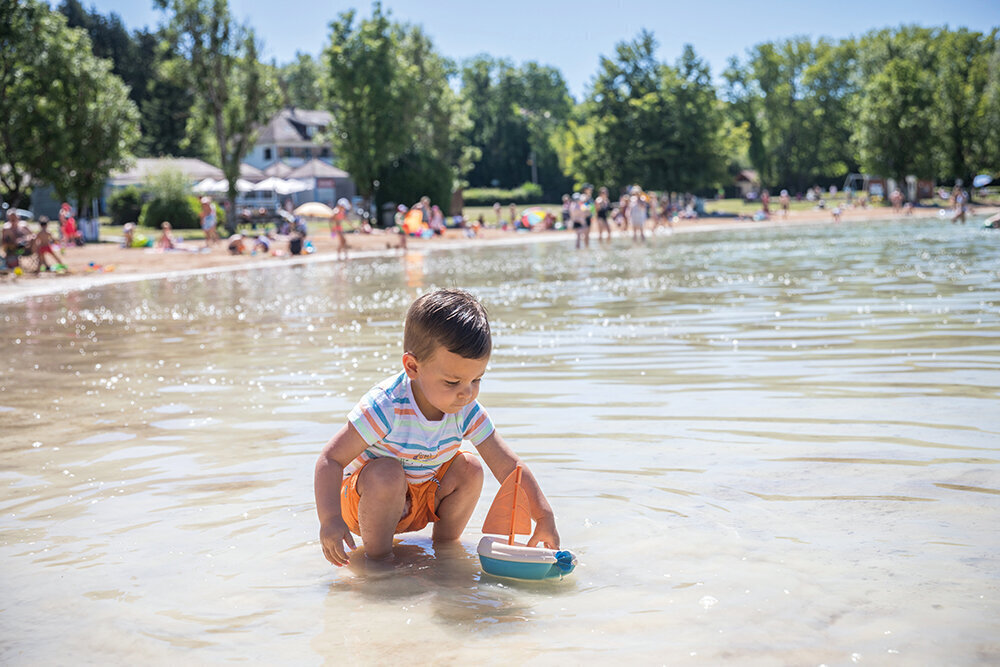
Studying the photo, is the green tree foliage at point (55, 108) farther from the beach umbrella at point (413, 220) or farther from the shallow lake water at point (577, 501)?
the shallow lake water at point (577, 501)

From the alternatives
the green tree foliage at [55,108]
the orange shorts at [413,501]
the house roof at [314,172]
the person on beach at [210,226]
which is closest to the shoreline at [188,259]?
the person on beach at [210,226]

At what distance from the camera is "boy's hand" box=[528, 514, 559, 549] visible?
11.5 ft

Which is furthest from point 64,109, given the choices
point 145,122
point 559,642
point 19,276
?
point 145,122

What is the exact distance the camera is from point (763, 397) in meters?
6.42

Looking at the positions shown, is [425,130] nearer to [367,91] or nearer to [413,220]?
[367,91]

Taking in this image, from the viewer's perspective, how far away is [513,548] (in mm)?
3354

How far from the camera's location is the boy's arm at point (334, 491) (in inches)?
133

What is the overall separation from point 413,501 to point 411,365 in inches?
24.2

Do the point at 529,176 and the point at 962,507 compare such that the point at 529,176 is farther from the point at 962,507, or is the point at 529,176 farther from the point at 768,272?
the point at 962,507

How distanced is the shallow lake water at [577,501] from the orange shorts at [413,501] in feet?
0.41

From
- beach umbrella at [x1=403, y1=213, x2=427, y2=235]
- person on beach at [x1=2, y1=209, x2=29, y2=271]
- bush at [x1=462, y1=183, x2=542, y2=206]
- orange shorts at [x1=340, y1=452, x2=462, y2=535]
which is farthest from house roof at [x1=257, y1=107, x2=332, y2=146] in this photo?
orange shorts at [x1=340, y1=452, x2=462, y2=535]

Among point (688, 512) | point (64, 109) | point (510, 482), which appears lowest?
point (688, 512)

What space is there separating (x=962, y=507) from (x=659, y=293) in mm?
11015

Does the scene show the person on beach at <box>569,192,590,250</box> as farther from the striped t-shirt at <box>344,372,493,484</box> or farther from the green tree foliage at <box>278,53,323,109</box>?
the green tree foliage at <box>278,53,323,109</box>
